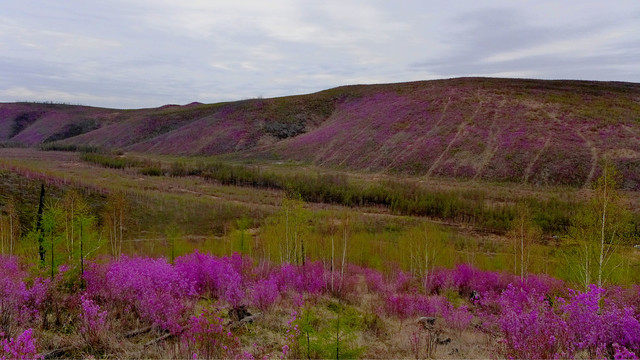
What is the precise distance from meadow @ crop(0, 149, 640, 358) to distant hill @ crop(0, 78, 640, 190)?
61.3 feet

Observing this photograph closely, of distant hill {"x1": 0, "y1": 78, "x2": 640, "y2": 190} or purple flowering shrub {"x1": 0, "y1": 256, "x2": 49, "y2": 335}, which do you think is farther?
distant hill {"x1": 0, "y1": 78, "x2": 640, "y2": 190}

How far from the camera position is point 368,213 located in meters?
33.8

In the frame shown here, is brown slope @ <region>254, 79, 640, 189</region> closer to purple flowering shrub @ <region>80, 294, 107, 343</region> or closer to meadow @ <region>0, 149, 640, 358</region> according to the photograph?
meadow @ <region>0, 149, 640, 358</region>

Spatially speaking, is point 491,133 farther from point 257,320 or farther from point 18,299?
point 18,299

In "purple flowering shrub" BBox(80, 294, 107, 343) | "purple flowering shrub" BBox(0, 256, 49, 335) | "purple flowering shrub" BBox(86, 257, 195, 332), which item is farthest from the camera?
"purple flowering shrub" BBox(86, 257, 195, 332)

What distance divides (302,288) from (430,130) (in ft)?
171

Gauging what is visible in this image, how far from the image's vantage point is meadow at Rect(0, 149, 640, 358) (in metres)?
6.32

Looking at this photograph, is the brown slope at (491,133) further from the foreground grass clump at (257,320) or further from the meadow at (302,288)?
the foreground grass clump at (257,320)

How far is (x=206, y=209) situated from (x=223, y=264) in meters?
21.8

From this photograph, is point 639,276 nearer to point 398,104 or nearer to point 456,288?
point 456,288

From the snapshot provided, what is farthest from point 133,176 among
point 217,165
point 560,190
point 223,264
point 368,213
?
point 560,190

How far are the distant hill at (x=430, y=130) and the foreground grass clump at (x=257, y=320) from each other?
126ft

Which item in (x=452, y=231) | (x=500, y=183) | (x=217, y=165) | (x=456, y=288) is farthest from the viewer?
(x=217, y=165)

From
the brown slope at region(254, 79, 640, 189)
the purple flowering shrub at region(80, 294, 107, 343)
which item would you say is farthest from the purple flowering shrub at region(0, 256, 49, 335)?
the brown slope at region(254, 79, 640, 189)
